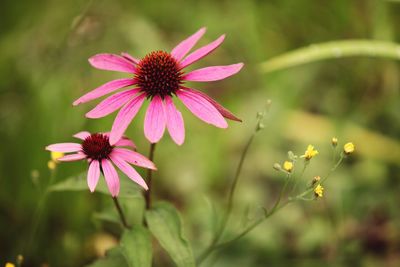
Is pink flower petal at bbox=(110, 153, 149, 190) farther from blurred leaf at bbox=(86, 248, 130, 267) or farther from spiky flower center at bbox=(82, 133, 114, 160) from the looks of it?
blurred leaf at bbox=(86, 248, 130, 267)

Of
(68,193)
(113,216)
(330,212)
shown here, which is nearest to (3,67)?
(68,193)

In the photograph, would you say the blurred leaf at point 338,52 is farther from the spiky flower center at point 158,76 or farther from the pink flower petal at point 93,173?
the pink flower petal at point 93,173

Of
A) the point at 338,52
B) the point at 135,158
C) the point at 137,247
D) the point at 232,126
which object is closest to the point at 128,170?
the point at 135,158

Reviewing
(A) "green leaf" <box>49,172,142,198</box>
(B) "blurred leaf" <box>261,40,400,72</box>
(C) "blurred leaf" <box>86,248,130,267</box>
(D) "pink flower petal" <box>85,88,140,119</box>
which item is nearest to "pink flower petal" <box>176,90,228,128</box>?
(D) "pink flower petal" <box>85,88,140,119</box>

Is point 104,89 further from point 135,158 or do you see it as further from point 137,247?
point 137,247

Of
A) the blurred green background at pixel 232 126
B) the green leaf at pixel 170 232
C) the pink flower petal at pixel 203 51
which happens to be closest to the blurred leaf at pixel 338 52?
the blurred green background at pixel 232 126

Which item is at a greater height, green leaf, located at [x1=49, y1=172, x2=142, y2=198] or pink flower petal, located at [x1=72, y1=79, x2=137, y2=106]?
pink flower petal, located at [x1=72, y1=79, x2=137, y2=106]

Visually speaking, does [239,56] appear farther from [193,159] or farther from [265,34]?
[193,159]
